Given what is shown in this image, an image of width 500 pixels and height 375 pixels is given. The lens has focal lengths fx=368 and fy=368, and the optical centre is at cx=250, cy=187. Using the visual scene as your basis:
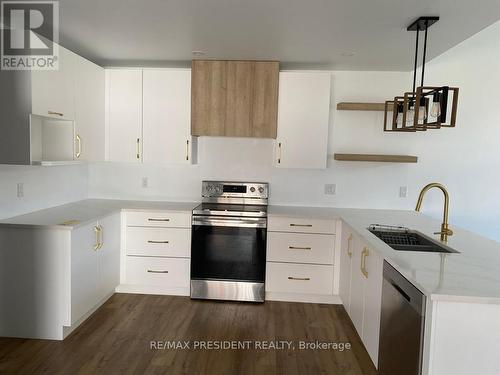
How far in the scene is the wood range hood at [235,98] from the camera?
3562mm

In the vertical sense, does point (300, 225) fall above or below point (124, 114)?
below

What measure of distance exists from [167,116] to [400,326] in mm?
2810

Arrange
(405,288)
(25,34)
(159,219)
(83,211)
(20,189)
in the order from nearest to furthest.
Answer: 1. (405,288)
2. (25,34)
3. (20,189)
4. (83,211)
5. (159,219)

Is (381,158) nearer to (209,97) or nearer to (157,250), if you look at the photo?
(209,97)

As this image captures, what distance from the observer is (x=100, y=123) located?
364 centimetres

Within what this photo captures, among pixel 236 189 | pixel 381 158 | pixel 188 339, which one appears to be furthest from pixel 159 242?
pixel 381 158

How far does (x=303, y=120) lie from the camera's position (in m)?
3.61

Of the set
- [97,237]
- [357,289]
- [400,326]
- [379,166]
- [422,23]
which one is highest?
[422,23]

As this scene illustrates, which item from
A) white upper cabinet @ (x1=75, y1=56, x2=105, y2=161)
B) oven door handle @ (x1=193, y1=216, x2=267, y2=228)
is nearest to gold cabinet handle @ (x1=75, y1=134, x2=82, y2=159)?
white upper cabinet @ (x1=75, y1=56, x2=105, y2=161)

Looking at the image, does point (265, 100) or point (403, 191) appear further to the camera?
point (403, 191)

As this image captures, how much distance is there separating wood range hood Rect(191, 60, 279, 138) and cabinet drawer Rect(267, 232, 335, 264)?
101 centimetres

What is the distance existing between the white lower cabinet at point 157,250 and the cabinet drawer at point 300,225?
0.82 m

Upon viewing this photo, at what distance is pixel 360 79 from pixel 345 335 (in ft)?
8.15

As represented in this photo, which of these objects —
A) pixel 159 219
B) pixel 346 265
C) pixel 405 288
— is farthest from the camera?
pixel 159 219
